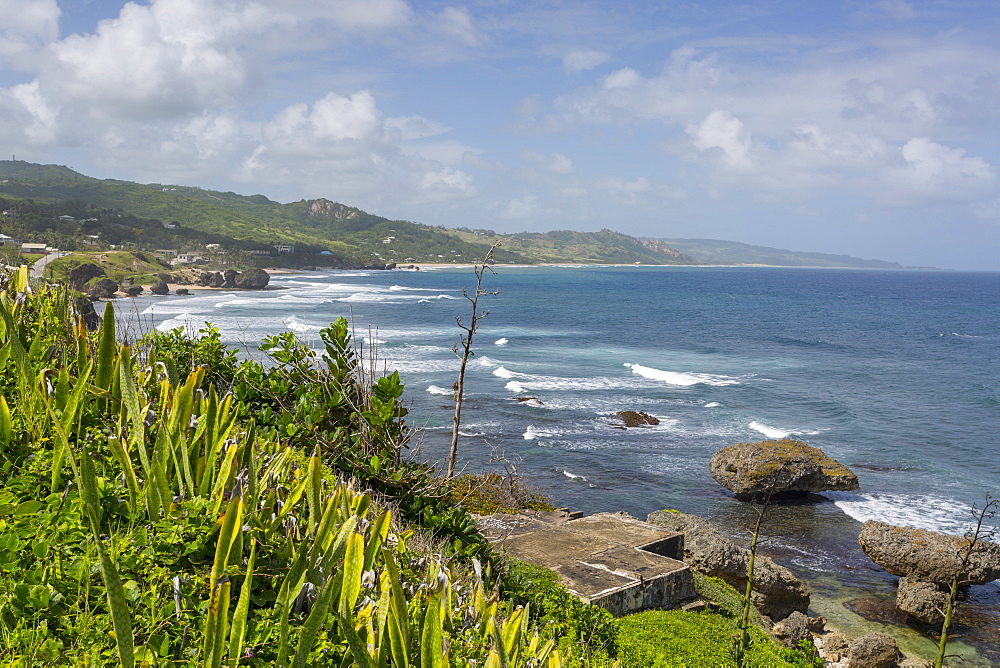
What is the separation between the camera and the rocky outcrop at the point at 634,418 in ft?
94.7

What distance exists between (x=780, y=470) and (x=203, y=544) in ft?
67.3

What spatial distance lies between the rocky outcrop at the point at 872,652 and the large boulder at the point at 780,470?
832cm

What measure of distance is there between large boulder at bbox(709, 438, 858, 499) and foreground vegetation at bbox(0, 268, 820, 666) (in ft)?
58.0

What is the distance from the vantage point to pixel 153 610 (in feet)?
7.23

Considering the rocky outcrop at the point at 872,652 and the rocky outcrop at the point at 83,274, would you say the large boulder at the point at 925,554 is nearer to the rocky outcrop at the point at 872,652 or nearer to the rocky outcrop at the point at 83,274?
the rocky outcrop at the point at 872,652

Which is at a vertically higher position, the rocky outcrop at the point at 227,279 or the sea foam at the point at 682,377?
the rocky outcrop at the point at 227,279

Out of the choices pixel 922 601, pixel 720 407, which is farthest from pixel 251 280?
pixel 922 601

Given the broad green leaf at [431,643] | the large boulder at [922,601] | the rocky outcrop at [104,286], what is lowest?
the large boulder at [922,601]

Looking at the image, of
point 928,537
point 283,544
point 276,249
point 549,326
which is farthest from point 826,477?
point 276,249

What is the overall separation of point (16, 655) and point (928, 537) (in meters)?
18.8

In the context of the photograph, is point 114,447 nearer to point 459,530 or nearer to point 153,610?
point 153,610

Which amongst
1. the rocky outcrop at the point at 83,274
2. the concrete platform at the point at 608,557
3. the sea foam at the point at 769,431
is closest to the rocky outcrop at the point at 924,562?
the concrete platform at the point at 608,557

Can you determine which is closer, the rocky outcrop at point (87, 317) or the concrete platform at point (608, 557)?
the rocky outcrop at point (87, 317)

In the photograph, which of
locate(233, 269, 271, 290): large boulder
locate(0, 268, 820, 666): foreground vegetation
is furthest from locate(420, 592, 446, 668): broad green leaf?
locate(233, 269, 271, 290): large boulder
